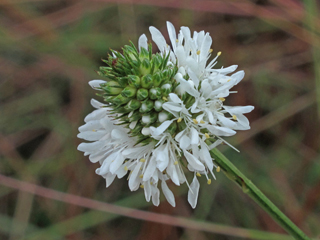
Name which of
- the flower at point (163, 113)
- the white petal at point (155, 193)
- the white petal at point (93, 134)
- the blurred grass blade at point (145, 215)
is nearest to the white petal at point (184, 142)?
the flower at point (163, 113)

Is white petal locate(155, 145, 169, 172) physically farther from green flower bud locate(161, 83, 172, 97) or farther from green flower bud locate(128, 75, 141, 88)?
green flower bud locate(128, 75, 141, 88)

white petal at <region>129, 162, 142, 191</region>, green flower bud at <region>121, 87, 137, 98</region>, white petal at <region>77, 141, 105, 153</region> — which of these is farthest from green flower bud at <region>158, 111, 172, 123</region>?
white petal at <region>77, 141, 105, 153</region>

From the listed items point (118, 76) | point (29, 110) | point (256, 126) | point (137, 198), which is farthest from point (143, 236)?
point (118, 76)

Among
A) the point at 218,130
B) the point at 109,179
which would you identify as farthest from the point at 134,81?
the point at 109,179

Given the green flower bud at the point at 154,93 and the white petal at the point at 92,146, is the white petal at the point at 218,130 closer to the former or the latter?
the green flower bud at the point at 154,93

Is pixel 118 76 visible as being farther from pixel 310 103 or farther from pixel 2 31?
pixel 2 31

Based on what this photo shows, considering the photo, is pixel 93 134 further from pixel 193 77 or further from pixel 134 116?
pixel 193 77
